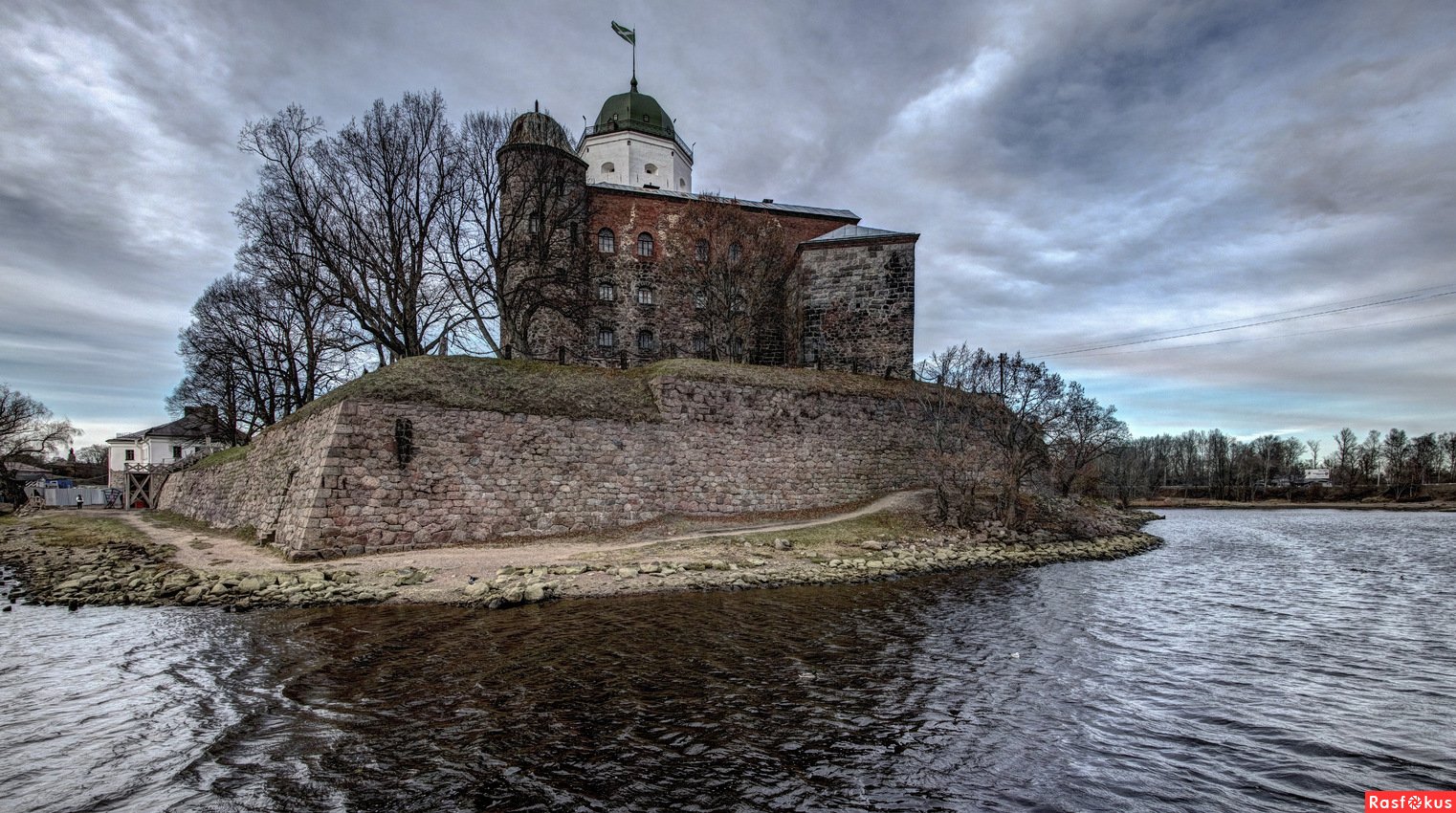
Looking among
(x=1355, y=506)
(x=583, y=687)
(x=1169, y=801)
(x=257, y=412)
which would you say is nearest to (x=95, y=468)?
(x=257, y=412)

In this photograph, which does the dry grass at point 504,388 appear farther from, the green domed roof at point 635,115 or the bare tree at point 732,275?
the green domed roof at point 635,115

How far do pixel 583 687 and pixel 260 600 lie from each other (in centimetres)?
862

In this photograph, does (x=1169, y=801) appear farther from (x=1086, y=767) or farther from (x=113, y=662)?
(x=113, y=662)

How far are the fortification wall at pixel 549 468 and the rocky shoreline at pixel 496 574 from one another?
196cm

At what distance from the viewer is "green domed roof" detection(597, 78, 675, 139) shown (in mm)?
42594

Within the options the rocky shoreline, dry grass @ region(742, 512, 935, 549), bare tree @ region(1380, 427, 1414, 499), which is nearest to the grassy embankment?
the rocky shoreline

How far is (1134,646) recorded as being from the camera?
10.4 m

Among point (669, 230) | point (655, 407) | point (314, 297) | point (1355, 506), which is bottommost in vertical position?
point (1355, 506)

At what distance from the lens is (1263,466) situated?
7950 cm

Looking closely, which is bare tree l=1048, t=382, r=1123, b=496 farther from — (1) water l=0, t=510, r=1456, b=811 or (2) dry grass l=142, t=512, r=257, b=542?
(2) dry grass l=142, t=512, r=257, b=542

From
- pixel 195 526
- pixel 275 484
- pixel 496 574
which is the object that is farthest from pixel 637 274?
pixel 496 574

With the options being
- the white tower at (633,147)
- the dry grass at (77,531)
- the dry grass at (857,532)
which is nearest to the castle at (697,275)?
the white tower at (633,147)

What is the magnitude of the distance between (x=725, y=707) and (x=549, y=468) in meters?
13.7

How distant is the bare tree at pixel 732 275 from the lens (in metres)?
33.3
